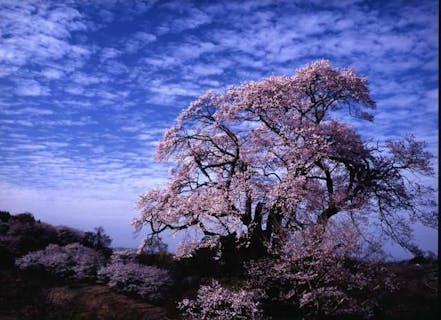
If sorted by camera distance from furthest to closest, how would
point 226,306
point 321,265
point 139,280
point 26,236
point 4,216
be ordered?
1. point 4,216
2. point 26,236
3. point 139,280
4. point 226,306
5. point 321,265

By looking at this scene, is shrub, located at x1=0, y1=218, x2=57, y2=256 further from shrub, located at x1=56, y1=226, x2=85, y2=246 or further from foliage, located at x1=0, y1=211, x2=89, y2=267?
shrub, located at x1=56, y1=226, x2=85, y2=246

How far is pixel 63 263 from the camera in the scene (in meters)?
23.2

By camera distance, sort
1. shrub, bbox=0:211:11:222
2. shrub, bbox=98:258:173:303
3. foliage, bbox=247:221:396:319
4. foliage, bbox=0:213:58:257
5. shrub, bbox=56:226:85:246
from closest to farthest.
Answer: foliage, bbox=247:221:396:319 < shrub, bbox=98:258:173:303 < foliage, bbox=0:213:58:257 < shrub, bbox=56:226:85:246 < shrub, bbox=0:211:11:222

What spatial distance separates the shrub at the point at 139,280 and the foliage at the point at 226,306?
10.5 ft

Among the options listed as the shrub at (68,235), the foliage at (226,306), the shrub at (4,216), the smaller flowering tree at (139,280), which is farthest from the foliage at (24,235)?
the foliage at (226,306)

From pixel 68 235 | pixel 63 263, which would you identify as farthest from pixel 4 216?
pixel 63 263

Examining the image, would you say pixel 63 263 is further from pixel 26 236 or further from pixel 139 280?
pixel 26 236

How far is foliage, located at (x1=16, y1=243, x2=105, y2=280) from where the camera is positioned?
22.8 meters

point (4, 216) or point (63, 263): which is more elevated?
point (4, 216)

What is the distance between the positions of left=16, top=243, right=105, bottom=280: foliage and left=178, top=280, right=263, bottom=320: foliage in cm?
757

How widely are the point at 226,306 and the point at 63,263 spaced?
33.2ft

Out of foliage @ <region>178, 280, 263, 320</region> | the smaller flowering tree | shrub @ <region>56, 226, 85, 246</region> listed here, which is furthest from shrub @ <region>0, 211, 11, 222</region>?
foliage @ <region>178, 280, 263, 320</region>

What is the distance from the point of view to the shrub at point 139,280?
20.7 meters

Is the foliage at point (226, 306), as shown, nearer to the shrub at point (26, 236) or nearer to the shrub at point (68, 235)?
the shrub at point (26, 236)
